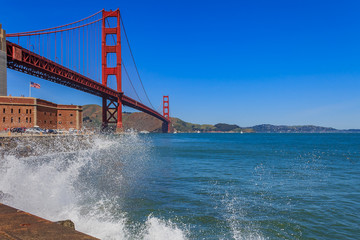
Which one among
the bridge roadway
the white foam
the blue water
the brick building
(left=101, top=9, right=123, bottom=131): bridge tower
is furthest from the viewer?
(left=101, top=9, right=123, bottom=131): bridge tower

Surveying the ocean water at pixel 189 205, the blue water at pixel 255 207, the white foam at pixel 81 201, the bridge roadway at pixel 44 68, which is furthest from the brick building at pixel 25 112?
the blue water at pixel 255 207

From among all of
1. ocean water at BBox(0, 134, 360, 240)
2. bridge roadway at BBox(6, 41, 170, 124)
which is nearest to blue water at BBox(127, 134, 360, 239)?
ocean water at BBox(0, 134, 360, 240)

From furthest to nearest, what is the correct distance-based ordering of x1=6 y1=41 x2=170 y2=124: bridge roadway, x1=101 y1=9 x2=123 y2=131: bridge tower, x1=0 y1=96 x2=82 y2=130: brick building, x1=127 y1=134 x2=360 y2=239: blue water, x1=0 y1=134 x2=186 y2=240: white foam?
x1=101 y1=9 x2=123 y2=131: bridge tower, x1=0 y1=96 x2=82 y2=130: brick building, x1=6 y1=41 x2=170 y2=124: bridge roadway, x1=127 y1=134 x2=360 y2=239: blue water, x1=0 y1=134 x2=186 y2=240: white foam

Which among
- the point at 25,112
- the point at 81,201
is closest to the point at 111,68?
the point at 25,112

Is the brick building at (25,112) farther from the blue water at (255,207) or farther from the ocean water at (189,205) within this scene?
the blue water at (255,207)

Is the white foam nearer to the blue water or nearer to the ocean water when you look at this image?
the ocean water

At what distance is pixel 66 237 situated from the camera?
2.73 m

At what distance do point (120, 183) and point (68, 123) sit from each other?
57175 millimetres

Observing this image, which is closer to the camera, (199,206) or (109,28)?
(199,206)

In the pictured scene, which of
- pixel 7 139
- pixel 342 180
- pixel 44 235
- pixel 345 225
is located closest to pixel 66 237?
pixel 44 235

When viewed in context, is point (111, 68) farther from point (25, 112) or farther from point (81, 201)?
point (81, 201)

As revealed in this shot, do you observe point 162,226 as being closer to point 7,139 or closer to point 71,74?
point 7,139

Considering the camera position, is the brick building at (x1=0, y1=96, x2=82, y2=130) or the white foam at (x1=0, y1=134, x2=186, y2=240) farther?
the brick building at (x1=0, y1=96, x2=82, y2=130)

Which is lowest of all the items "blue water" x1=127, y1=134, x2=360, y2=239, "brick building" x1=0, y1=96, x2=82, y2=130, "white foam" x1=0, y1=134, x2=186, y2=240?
"blue water" x1=127, y1=134, x2=360, y2=239
